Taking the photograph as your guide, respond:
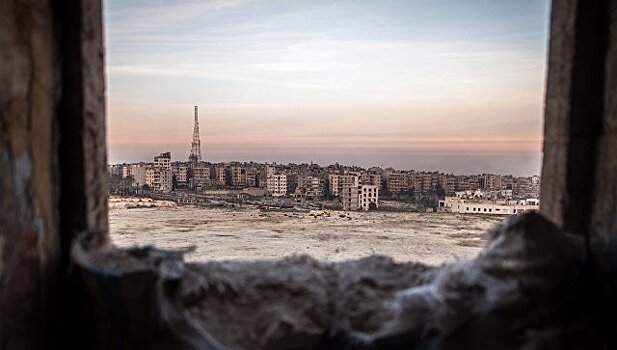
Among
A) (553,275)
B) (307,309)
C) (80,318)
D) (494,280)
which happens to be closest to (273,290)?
(307,309)

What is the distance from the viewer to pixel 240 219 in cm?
362

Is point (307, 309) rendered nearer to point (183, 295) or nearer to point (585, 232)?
point (183, 295)

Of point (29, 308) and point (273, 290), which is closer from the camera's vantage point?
point (29, 308)

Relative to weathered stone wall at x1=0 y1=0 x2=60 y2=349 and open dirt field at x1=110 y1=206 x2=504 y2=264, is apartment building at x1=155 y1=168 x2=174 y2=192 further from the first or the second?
weathered stone wall at x1=0 y1=0 x2=60 y2=349

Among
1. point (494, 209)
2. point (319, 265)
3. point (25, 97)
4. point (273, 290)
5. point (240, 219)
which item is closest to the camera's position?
point (25, 97)

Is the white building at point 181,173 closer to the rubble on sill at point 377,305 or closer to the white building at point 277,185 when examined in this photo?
the white building at point 277,185

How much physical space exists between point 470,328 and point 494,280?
0.18 meters

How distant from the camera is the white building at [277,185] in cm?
398

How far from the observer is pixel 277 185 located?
4062 millimetres

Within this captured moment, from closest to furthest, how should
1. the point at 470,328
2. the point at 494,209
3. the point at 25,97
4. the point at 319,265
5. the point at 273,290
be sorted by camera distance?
the point at 25,97 → the point at 470,328 → the point at 273,290 → the point at 319,265 → the point at 494,209

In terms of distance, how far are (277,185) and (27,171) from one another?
2699mm

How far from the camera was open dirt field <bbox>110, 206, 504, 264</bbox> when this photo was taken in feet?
8.48

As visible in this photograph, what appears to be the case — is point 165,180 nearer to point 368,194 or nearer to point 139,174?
point 139,174

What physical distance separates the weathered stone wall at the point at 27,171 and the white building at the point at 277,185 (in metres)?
2.43
